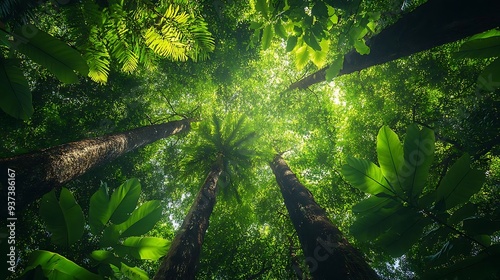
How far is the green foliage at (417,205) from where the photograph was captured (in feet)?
5.32

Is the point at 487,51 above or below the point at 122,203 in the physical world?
above

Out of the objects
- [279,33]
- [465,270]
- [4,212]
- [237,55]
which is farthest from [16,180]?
[237,55]

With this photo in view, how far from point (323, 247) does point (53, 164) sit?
360cm

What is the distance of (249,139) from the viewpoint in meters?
8.32

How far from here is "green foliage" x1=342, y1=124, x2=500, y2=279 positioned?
5.32ft

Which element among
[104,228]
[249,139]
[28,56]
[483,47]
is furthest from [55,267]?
[249,139]

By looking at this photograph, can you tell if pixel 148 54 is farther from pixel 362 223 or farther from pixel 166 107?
pixel 166 107

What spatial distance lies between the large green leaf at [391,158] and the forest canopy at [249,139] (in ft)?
0.04

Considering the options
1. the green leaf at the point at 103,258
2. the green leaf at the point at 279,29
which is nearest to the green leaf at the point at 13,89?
the green leaf at the point at 103,258

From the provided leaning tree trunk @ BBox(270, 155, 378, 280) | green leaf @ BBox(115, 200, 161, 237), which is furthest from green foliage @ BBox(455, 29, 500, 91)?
green leaf @ BBox(115, 200, 161, 237)

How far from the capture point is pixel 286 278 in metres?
9.33

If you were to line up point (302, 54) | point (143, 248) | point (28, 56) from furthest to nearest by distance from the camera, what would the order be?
point (302, 54)
point (143, 248)
point (28, 56)

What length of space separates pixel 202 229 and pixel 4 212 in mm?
2720

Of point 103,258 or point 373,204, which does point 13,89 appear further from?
point 373,204
